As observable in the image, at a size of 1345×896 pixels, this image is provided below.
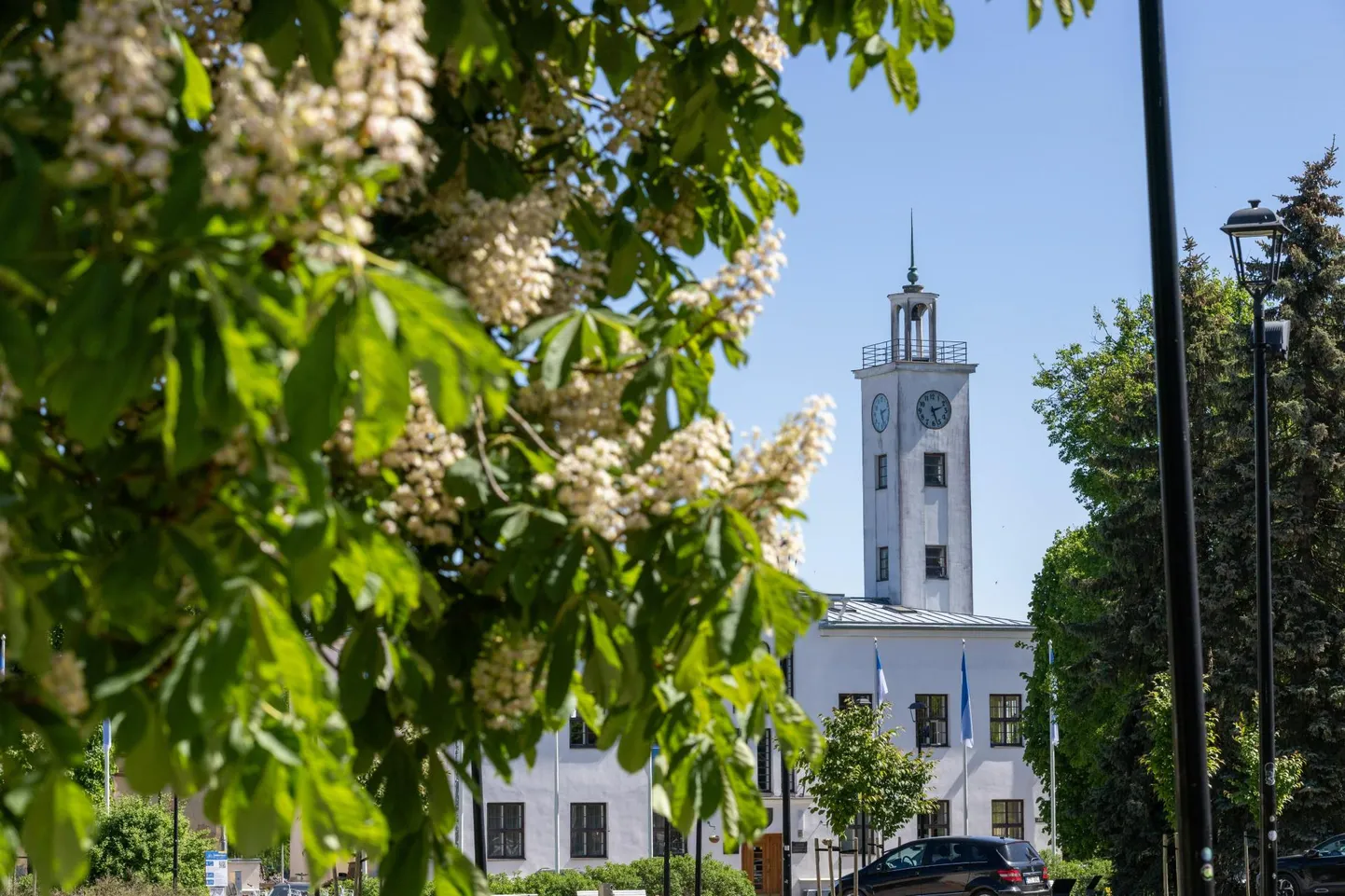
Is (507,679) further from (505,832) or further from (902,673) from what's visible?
(902,673)

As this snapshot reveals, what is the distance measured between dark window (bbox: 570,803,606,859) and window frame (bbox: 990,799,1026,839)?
16.2 m

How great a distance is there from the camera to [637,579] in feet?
14.0

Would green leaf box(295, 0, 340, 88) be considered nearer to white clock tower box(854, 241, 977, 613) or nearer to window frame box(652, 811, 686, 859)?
window frame box(652, 811, 686, 859)

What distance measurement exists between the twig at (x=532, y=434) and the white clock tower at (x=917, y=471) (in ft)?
248

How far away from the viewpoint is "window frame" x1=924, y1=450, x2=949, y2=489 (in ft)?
266

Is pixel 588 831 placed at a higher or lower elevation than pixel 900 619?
lower

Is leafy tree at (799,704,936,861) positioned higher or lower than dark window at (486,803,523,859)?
higher

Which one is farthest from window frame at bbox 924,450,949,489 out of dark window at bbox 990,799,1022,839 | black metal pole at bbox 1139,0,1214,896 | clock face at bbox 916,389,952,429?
black metal pole at bbox 1139,0,1214,896

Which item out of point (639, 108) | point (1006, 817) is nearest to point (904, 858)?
point (1006, 817)

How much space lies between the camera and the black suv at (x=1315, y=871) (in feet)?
103

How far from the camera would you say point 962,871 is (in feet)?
134

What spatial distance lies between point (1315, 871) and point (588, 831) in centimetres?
3588

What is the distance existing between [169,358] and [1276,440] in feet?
127

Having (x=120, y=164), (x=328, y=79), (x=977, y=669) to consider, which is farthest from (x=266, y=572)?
(x=977, y=669)
